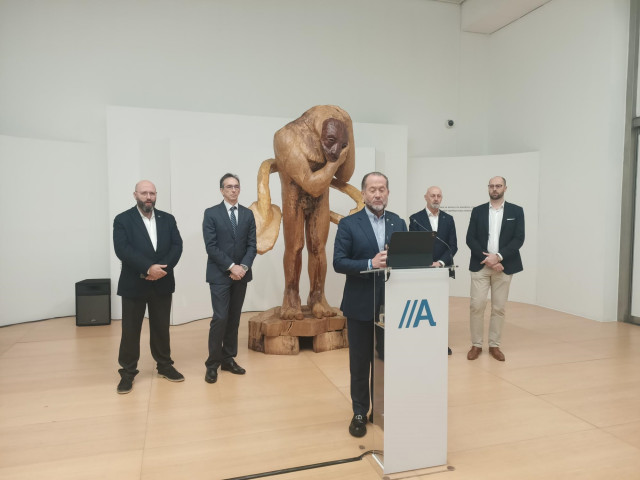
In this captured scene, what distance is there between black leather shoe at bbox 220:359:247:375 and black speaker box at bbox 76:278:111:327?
234 cm

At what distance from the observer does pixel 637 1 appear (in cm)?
565

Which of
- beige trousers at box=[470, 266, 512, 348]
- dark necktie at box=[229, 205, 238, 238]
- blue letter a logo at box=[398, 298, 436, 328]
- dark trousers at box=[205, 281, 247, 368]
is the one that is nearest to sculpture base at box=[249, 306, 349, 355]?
dark trousers at box=[205, 281, 247, 368]

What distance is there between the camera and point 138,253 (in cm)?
361

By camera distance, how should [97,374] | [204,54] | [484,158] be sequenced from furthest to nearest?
[484,158] < [204,54] < [97,374]

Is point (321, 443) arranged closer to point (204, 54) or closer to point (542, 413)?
point (542, 413)

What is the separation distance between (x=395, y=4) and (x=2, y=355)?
22.9 feet

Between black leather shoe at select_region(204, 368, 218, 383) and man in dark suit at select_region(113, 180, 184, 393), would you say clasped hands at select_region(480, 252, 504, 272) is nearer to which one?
black leather shoe at select_region(204, 368, 218, 383)

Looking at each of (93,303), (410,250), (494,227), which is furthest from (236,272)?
(93,303)

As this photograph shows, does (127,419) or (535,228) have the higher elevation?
(535,228)

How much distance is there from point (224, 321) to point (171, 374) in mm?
587

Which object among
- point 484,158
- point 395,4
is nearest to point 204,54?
point 395,4

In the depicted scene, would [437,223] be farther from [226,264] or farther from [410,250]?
[410,250]

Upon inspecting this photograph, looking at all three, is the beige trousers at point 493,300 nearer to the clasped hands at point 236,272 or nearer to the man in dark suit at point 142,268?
the clasped hands at point 236,272

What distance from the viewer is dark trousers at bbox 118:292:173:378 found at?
145 inches
